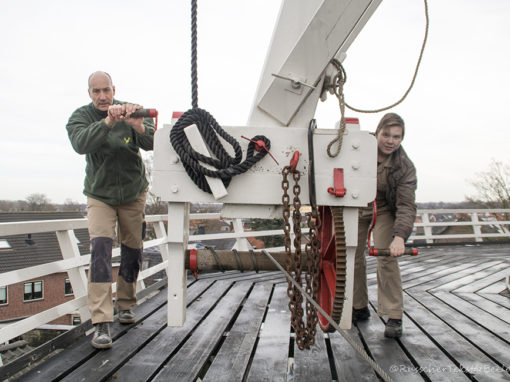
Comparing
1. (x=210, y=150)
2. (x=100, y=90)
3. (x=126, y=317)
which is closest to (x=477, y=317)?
(x=210, y=150)

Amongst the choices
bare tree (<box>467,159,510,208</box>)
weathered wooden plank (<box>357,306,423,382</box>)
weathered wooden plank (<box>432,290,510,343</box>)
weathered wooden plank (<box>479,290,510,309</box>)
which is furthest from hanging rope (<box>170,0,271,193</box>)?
bare tree (<box>467,159,510,208</box>)

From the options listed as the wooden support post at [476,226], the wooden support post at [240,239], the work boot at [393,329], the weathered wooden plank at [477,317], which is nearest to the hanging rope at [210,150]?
the work boot at [393,329]

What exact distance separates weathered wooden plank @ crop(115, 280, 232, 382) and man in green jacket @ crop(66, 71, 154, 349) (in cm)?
27

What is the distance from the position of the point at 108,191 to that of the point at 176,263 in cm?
102

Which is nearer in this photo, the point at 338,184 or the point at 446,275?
the point at 338,184

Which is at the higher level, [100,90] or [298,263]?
[100,90]

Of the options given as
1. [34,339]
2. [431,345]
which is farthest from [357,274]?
[34,339]

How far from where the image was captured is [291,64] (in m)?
1.81

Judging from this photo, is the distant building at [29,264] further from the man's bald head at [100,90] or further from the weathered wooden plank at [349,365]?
the weathered wooden plank at [349,365]

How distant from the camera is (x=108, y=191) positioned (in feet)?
8.08

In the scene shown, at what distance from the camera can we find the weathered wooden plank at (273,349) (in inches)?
72.2

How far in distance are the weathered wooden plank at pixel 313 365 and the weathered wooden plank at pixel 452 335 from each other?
0.68 m

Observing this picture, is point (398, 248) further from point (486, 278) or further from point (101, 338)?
point (486, 278)

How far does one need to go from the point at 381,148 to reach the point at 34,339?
70.0 ft
